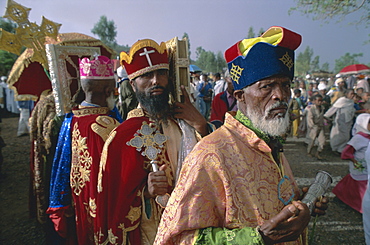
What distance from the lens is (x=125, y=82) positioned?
497cm

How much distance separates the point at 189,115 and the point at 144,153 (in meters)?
0.50

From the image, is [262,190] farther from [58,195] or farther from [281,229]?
[58,195]

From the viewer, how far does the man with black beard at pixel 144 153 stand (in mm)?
1960

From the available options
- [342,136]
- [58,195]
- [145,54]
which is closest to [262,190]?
[145,54]

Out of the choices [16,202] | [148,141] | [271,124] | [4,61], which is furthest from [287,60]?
[4,61]

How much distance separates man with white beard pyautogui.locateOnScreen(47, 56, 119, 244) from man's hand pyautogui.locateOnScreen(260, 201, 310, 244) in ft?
5.61

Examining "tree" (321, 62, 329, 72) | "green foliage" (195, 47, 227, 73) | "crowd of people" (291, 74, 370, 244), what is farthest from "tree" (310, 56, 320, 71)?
"crowd of people" (291, 74, 370, 244)

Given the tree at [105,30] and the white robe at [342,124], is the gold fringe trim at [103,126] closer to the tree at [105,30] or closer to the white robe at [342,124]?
the white robe at [342,124]

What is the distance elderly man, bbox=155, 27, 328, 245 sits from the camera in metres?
1.20

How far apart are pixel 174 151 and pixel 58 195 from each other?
1.46m

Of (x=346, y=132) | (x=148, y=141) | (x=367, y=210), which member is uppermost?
(x=148, y=141)

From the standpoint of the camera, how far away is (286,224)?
116 cm

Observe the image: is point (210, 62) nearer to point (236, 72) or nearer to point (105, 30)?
point (105, 30)

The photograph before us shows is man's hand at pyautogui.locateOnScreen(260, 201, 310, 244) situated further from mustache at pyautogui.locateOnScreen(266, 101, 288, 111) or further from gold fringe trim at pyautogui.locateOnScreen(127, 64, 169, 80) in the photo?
gold fringe trim at pyautogui.locateOnScreen(127, 64, 169, 80)
